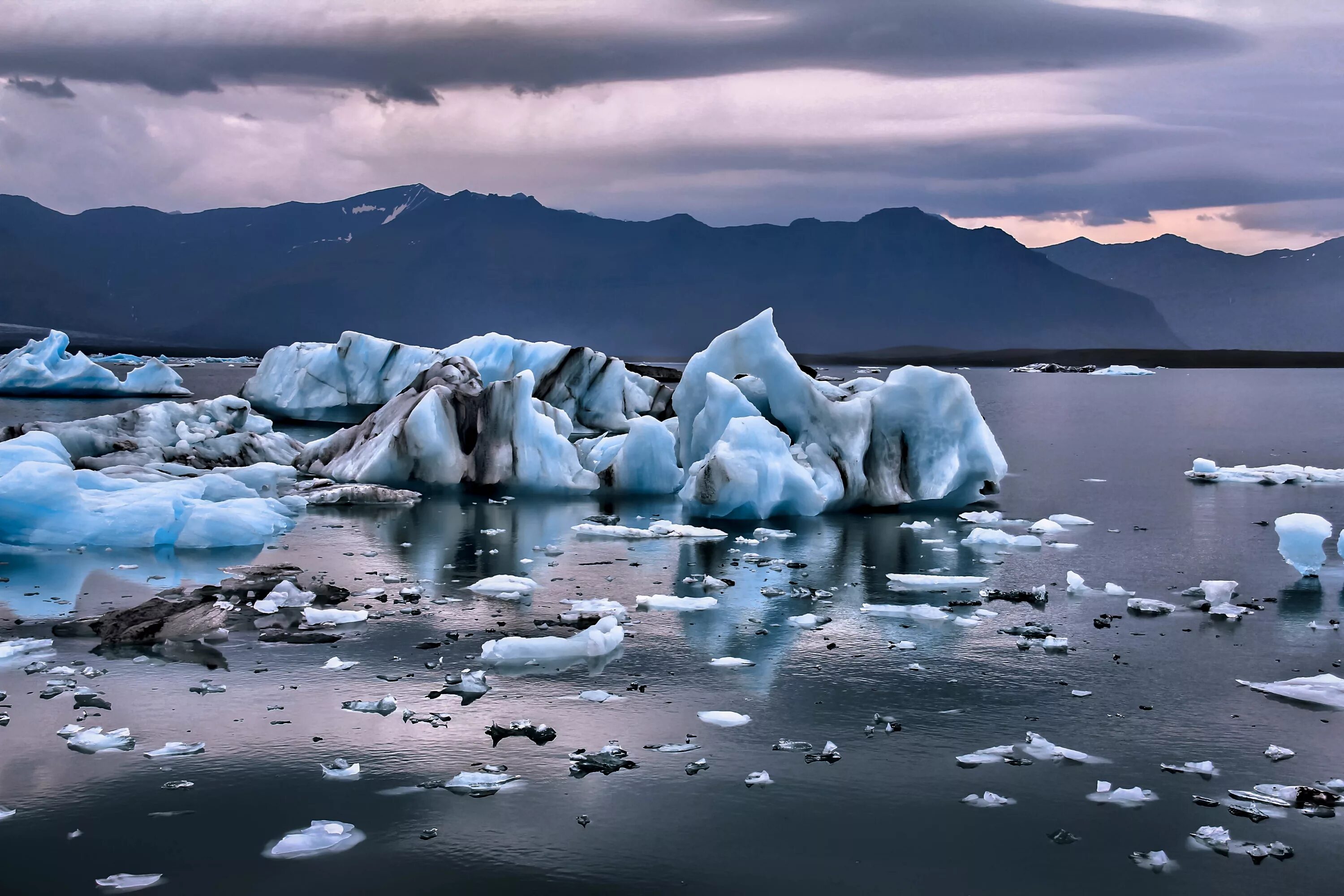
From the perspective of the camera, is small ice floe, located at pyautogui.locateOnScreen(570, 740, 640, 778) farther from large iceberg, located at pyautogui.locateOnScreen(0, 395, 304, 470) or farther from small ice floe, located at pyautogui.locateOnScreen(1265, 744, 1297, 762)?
large iceberg, located at pyautogui.locateOnScreen(0, 395, 304, 470)

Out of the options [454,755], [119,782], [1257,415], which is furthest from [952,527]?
[1257,415]

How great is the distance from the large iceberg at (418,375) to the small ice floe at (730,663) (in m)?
16.9

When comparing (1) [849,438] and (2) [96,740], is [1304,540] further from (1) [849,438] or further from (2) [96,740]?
(2) [96,740]

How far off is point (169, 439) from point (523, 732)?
18.3 metres

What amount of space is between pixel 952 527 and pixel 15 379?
47.4 metres

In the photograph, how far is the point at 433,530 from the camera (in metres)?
15.8

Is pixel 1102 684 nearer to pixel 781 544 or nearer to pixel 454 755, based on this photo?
pixel 454 755

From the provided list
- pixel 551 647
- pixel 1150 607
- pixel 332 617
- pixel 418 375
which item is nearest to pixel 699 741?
pixel 551 647

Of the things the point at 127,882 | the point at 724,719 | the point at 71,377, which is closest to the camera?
the point at 127,882

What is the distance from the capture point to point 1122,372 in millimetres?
106688

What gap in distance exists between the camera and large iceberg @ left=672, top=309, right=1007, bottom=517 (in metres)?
17.1

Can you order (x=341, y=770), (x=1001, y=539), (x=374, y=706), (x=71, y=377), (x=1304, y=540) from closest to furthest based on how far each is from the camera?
(x=341, y=770)
(x=374, y=706)
(x=1304, y=540)
(x=1001, y=539)
(x=71, y=377)

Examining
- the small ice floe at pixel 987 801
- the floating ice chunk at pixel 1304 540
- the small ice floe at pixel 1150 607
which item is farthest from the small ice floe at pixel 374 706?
the floating ice chunk at pixel 1304 540

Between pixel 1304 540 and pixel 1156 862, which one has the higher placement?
pixel 1304 540
